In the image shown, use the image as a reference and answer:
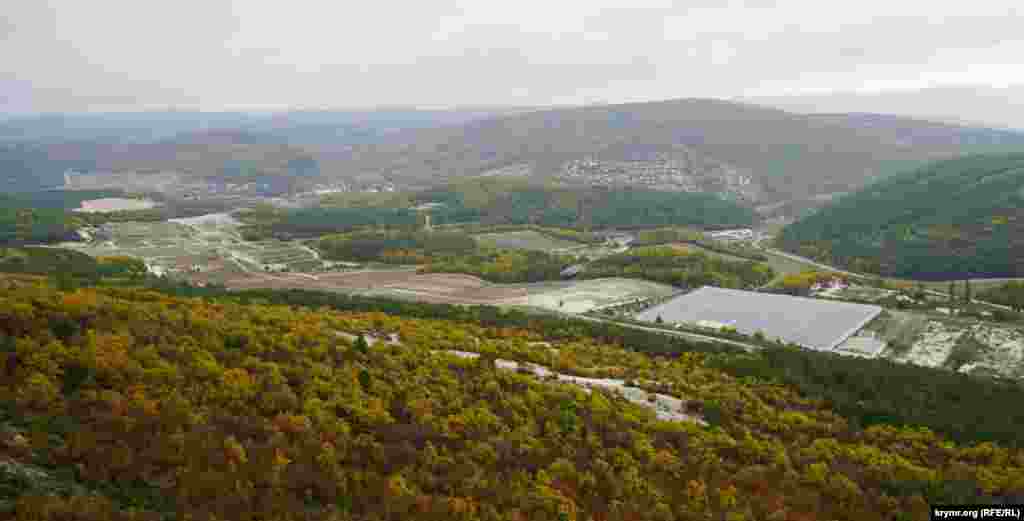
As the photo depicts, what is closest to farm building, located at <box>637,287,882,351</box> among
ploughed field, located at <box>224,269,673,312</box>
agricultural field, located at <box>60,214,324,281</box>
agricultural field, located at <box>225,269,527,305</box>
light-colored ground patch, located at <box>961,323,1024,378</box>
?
ploughed field, located at <box>224,269,673,312</box>

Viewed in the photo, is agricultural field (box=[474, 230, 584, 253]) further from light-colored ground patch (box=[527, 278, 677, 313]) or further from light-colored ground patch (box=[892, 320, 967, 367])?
light-colored ground patch (box=[892, 320, 967, 367])

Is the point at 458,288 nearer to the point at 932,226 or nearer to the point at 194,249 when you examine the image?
the point at 194,249

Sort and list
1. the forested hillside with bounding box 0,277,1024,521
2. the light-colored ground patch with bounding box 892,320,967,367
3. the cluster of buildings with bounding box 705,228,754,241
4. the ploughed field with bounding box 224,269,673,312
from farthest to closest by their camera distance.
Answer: the cluster of buildings with bounding box 705,228,754,241
the ploughed field with bounding box 224,269,673,312
the light-colored ground patch with bounding box 892,320,967,367
the forested hillside with bounding box 0,277,1024,521

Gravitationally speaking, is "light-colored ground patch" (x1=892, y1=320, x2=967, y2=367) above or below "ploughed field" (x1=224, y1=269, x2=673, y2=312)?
above

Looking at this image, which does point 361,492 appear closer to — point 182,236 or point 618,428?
point 618,428

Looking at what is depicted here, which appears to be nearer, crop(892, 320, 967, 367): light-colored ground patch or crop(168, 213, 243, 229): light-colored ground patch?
crop(892, 320, 967, 367): light-colored ground patch

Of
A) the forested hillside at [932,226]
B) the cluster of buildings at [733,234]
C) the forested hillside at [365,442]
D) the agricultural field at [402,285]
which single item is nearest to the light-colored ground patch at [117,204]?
the agricultural field at [402,285]

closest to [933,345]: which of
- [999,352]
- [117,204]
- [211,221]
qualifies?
[999,352]

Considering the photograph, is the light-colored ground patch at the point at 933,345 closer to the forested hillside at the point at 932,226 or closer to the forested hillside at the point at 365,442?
the forested hillside at the point at 365,442
